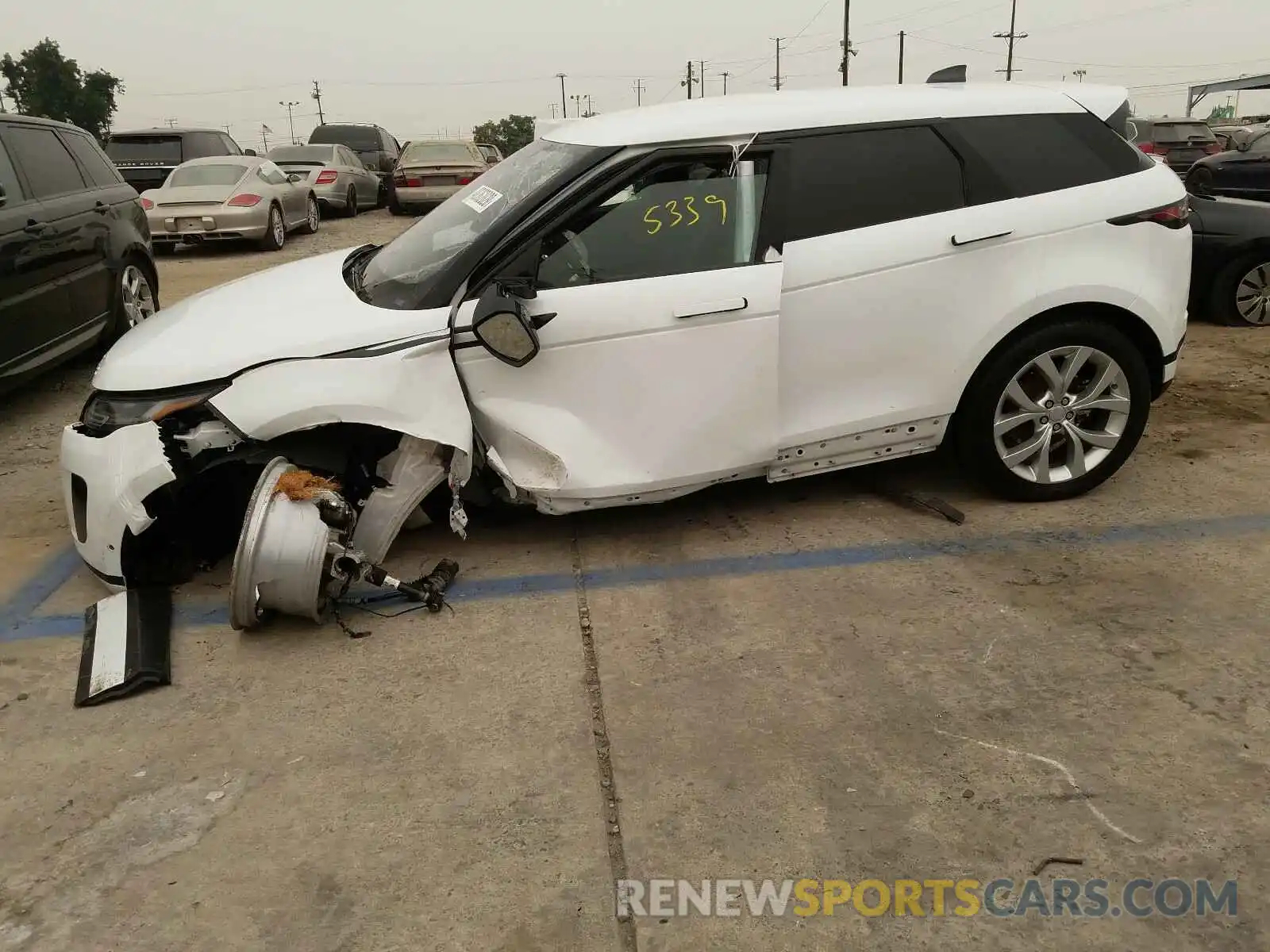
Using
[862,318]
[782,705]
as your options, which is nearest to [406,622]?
[782,705]

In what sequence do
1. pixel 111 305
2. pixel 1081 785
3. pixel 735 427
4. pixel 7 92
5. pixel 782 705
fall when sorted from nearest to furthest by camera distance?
pixel 1081 785, pixel 782 705, pixel 735 427, pixel 111 305, pixel 7 92

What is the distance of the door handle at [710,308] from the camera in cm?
354

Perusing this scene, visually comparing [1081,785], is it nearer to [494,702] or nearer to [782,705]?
[782,705]

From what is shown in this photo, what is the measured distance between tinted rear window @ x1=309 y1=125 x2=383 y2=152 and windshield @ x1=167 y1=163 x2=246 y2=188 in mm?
9220

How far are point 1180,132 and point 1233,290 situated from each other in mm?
13798

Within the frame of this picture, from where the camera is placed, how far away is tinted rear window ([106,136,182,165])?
14211mm

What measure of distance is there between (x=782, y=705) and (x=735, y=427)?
1.19 meters

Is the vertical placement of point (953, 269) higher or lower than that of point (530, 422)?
higher

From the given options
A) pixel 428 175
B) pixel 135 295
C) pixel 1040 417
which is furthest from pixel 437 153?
pixel 1040 417

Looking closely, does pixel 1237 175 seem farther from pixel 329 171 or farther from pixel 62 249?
pixel 329 171

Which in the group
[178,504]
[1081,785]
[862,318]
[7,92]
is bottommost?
[1081,785]

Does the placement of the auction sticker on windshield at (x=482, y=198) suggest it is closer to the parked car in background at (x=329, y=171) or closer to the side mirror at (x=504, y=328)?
the side mirror at (x=504, y=328)

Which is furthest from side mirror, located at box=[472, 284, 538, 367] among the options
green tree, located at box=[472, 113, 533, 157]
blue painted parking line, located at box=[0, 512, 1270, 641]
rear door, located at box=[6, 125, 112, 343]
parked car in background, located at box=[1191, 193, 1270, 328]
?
green tree, located at box=[472, 113, 533, 157]

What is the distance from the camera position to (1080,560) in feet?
12.2
